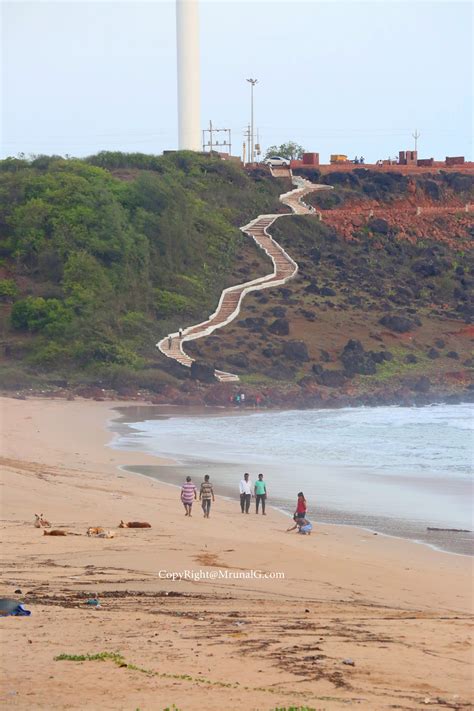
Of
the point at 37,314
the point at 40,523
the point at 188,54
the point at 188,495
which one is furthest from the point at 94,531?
the point at 188,54

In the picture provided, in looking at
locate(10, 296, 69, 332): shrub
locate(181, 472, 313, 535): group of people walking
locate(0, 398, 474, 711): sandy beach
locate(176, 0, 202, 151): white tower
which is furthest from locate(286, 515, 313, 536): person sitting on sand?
locate(176, 0, 202, 151): white tower

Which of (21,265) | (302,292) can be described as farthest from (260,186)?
(21,265)

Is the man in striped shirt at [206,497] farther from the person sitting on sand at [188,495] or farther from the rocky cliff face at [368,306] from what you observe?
the rocky cliff face at [368,306]

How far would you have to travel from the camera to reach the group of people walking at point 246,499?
16.1 meters

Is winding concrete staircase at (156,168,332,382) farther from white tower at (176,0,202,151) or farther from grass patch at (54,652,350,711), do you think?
grass patch at (54,652,350,711)

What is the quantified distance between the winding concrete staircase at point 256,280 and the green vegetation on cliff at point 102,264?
2.05 ft

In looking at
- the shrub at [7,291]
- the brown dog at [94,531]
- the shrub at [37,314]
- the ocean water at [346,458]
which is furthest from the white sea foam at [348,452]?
the shrub at [7,291]

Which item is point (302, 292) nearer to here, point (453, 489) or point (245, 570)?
point (453, 489)

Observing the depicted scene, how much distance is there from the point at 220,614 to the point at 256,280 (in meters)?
39.8

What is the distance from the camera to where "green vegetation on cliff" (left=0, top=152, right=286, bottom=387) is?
4038 cm

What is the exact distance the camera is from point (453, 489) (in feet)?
68.9

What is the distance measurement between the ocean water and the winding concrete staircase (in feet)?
25.2

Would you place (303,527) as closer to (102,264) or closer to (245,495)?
(245,495)

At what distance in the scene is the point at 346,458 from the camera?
25062 millimetres
